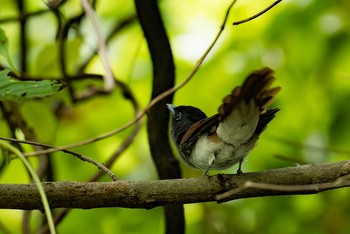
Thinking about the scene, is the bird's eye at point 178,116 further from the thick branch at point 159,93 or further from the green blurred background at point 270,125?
the green blurred background at point 270,125

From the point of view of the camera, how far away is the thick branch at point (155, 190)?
4.91ft

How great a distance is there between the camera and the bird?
170 centimetres

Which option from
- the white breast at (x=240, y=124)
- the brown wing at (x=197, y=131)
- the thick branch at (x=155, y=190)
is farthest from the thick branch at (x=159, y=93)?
the thick branch at (x=155, y=190)

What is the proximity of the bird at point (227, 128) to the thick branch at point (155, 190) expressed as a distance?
0.65 ft

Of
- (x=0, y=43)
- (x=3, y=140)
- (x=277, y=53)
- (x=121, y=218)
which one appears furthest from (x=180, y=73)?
(x=3, y=140)

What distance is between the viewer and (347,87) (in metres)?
2.70

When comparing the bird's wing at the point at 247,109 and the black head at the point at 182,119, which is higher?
the black head at the point at 182,119

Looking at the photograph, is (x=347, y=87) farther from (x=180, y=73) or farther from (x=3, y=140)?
(x=3, y=140)

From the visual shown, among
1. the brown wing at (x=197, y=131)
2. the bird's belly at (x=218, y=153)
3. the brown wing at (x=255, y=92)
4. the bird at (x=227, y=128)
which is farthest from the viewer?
the bird's belly at (x=218, y=153)

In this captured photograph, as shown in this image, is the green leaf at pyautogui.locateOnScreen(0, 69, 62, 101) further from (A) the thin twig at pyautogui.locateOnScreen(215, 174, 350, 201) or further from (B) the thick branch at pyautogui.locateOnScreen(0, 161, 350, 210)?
(A) the thin twig at pyautogui.locateOnScreen(215, 174, 350, 201)

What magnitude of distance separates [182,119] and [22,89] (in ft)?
2.76

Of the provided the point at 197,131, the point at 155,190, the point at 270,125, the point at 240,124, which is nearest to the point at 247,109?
the point at 240,124

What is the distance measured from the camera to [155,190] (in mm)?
1539

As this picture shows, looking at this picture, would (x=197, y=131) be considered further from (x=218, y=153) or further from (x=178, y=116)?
(x=178, y=116)
